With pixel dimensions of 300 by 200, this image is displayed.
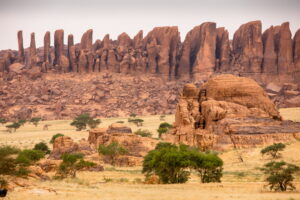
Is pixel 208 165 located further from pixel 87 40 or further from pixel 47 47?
pixel 47 47

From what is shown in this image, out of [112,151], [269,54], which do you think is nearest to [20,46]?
[269,54]

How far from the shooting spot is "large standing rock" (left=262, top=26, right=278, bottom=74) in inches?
5374

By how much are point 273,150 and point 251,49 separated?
97.8m

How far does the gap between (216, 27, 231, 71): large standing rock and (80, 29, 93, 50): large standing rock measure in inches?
1409

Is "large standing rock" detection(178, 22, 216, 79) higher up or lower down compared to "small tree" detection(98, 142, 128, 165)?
higher up

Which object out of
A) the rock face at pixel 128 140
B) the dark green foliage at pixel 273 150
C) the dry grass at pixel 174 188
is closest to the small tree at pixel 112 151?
the rock face at pixel 128 140

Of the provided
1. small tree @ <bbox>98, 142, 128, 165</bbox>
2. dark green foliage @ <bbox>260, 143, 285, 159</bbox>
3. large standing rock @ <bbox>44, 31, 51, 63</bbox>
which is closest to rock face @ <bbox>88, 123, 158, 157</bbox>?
small tree @ <bbox>98, 142, 128, 165</bbox>

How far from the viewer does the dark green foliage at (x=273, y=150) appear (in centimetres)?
4397

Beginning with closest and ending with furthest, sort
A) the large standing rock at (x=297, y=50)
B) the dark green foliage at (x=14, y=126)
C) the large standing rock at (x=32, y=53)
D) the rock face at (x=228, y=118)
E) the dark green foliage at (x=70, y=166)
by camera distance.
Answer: the dark green foliage at (x=70, y=166)
the rock face at (x=228, y=118)
the dark green foliage at (x=14, y=126)
the large standing rock at (x=297, y=50)
the large standing rock at (x=32, y=53)

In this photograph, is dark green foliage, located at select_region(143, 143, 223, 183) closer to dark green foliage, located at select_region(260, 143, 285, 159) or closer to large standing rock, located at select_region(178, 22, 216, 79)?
dark green foliage, located at select_region(260, 143, 285, 159)

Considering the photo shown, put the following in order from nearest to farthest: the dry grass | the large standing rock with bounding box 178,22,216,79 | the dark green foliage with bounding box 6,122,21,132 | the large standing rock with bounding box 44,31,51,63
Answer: the dry grass, the dark green foliage with bounding box 6,122,21,132, the large standing rock with bounding box 178,22,216,79, the large standing rock with bounding box 44,31,51,63

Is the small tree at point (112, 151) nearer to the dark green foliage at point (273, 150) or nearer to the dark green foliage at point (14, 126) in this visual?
the dark green foliage at point (273, 150)

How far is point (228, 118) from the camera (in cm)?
5109

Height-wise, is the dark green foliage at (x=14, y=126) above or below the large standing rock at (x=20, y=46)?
below
